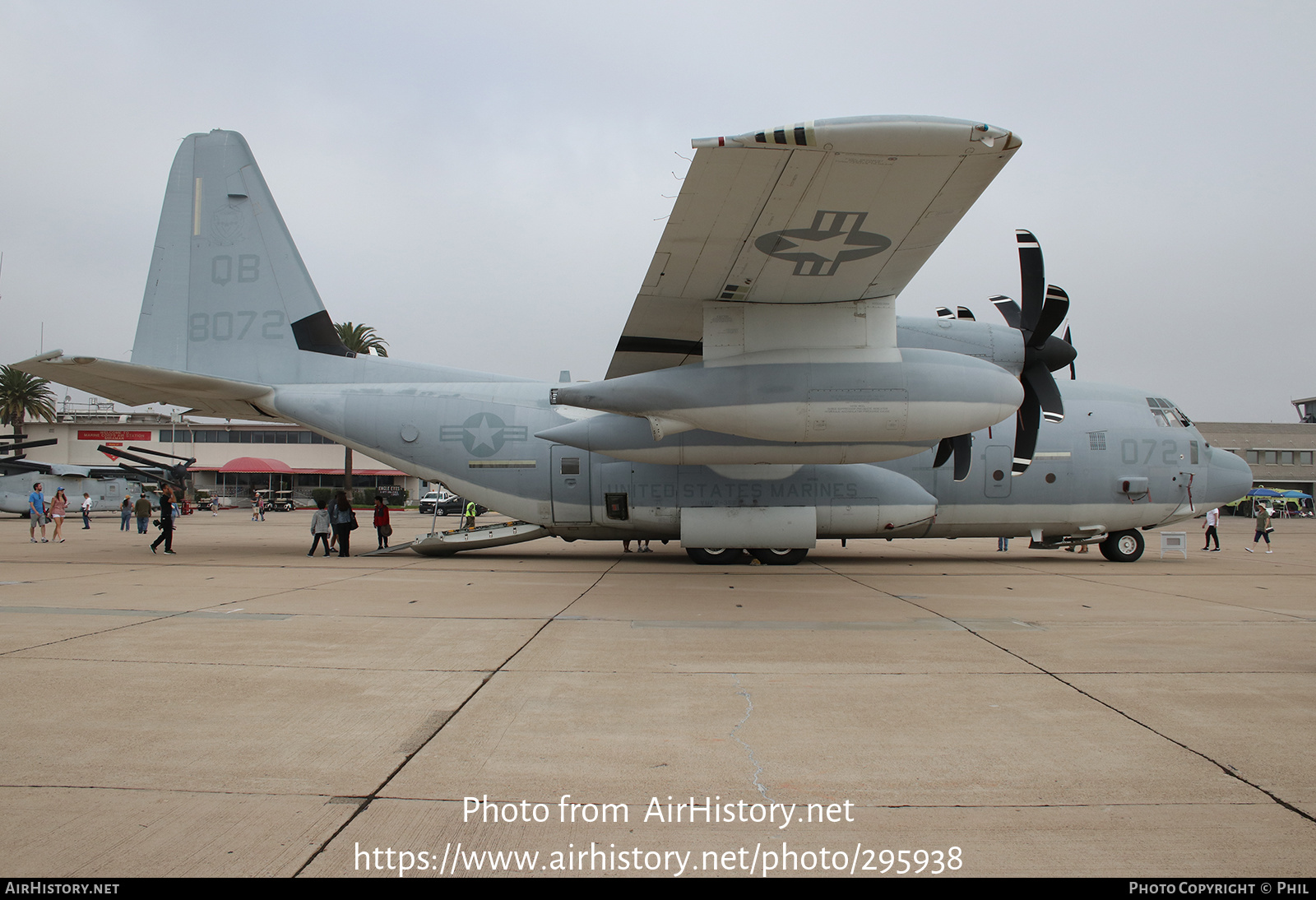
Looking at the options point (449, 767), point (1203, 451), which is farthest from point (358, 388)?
point (1203, 451)

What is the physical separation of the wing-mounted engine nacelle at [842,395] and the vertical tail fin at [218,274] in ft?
31.4

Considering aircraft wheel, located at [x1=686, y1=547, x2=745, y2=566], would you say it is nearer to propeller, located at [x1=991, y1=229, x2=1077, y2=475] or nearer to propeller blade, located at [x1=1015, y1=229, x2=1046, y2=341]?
propeller, located at [x1=991, y1=229, x2=1077, y2=475]

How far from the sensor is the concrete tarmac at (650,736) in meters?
2.98

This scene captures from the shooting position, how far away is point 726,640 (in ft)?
23.3

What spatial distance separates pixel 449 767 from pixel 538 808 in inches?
28.4

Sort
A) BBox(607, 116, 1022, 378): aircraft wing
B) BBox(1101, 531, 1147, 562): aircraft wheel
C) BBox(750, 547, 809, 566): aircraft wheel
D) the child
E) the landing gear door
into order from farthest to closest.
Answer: the child, BBox(1101, 531, 1147, 562): aircraft wheel, BBox(750, 547, 809, 566): aircraft wheel, the landing gear door, BBox(607, 116, 1022, 378): aircraft wing

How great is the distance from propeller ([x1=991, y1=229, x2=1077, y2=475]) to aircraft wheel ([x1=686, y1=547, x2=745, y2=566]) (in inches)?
219

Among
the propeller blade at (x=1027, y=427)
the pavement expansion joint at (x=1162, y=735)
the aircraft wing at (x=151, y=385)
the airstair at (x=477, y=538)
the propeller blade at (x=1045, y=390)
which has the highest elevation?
the aircraft wing at (x=151, y=385)

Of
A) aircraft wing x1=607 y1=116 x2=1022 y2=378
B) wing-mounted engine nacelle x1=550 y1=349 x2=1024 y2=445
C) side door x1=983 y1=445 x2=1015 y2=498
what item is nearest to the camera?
aircraft wing x1=607 y1=116 x2=1022 y2=378

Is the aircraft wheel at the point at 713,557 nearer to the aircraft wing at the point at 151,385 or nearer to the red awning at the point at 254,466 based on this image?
the aircraft wing at the point at 151,385

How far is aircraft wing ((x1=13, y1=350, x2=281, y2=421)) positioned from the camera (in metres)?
11.9

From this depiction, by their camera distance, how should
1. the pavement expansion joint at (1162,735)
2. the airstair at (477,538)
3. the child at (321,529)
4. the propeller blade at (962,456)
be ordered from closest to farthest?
A: the pavement expansion joint at (1162,735)
the propeller blade at (962,456)
the airstair at (477,538)
the child at (321,529)

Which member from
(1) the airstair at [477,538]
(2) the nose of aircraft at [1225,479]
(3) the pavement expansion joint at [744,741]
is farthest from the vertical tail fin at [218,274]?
(2) the nose of aircraft at [1225,479]

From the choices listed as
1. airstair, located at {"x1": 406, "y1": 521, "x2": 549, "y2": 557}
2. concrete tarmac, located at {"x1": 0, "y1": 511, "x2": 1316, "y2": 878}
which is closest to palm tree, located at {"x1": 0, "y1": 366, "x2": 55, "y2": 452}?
airstair, located at {"x1": 406, "y1": 521, "x2": 549, "y2": 557}
